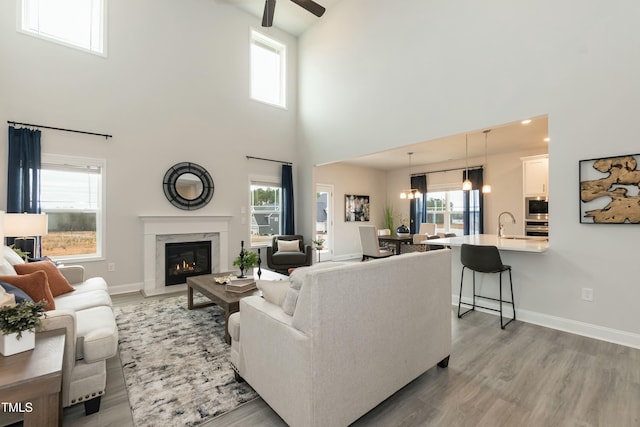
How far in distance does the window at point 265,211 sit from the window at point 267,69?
1.83m

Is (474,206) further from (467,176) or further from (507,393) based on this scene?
(507,393)

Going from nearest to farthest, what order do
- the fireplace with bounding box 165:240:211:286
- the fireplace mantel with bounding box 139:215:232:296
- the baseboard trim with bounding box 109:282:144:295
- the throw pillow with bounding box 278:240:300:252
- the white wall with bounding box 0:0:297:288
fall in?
the white wall with bounding box 0:0:297:288
the baseboard trim with bounding box 109:282:144:295
the fireplace mantel with bounding box 139:215:232:296
the fireplace with bounding box 165:240:211:286
the throw pillow with bounding box 278:240:300:252

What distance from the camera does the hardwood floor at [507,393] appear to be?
1787mm

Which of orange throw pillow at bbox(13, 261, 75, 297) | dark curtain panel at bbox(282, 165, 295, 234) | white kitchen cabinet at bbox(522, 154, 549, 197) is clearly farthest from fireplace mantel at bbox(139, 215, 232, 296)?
white kitchen cabinet at bbox(522, 154, 549, 197)

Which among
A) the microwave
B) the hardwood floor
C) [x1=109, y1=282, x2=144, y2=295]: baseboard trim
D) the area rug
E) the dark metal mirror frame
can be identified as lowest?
the hardwood floor

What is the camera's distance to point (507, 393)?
6.70 feet

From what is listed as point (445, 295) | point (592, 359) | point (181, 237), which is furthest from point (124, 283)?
point (592, 359)

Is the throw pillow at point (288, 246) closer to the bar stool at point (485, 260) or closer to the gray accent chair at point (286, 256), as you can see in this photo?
the gray accent chair at point (286, 256)

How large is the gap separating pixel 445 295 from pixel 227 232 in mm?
4335

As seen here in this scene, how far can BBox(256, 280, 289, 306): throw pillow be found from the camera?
6.36ft

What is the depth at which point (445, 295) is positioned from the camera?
2.30m

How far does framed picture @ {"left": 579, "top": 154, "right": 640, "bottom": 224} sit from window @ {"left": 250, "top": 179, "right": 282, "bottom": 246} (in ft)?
16.6

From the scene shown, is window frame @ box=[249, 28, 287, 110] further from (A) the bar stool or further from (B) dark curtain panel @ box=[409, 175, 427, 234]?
(A) the bar stool

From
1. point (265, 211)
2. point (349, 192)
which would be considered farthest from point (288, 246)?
point (349, 192)
